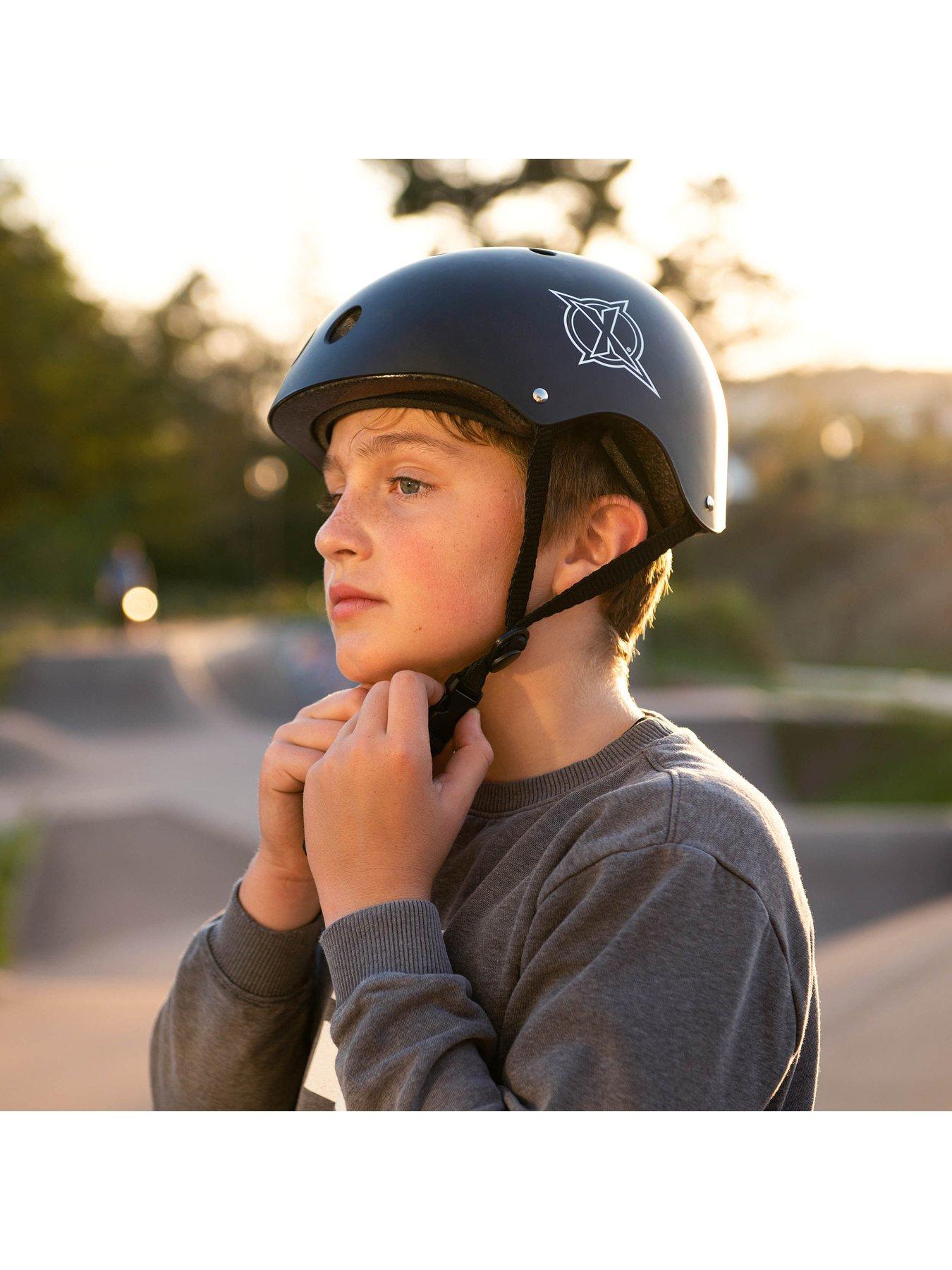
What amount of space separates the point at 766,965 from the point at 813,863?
26.1 feet

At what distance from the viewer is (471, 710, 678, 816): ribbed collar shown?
1493 mm

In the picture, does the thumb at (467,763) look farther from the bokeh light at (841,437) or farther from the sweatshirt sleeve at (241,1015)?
the bokeh light at (841,437)

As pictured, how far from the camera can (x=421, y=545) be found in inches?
61.6

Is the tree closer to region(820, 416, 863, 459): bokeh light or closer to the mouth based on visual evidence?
region(820, 416, 863, 459): bokeh light

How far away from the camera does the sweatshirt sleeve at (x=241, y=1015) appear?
5.47 feet

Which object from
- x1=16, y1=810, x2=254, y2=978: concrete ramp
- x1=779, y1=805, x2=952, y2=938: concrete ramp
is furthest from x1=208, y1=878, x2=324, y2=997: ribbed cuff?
x1=779, y1=805, x2=952, y2=938: concrete ramp

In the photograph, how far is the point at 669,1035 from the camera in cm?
117

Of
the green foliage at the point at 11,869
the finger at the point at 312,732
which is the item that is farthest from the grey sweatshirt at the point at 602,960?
the green foliage at the point at 11,869

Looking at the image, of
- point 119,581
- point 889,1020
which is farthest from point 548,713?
point 119,581

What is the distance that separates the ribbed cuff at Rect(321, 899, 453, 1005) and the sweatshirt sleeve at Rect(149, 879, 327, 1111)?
1.14 ft

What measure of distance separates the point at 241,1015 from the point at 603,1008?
0.71m

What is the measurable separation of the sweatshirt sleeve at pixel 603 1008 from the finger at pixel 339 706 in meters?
0.36

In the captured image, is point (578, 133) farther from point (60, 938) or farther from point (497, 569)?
point (60, 938)
